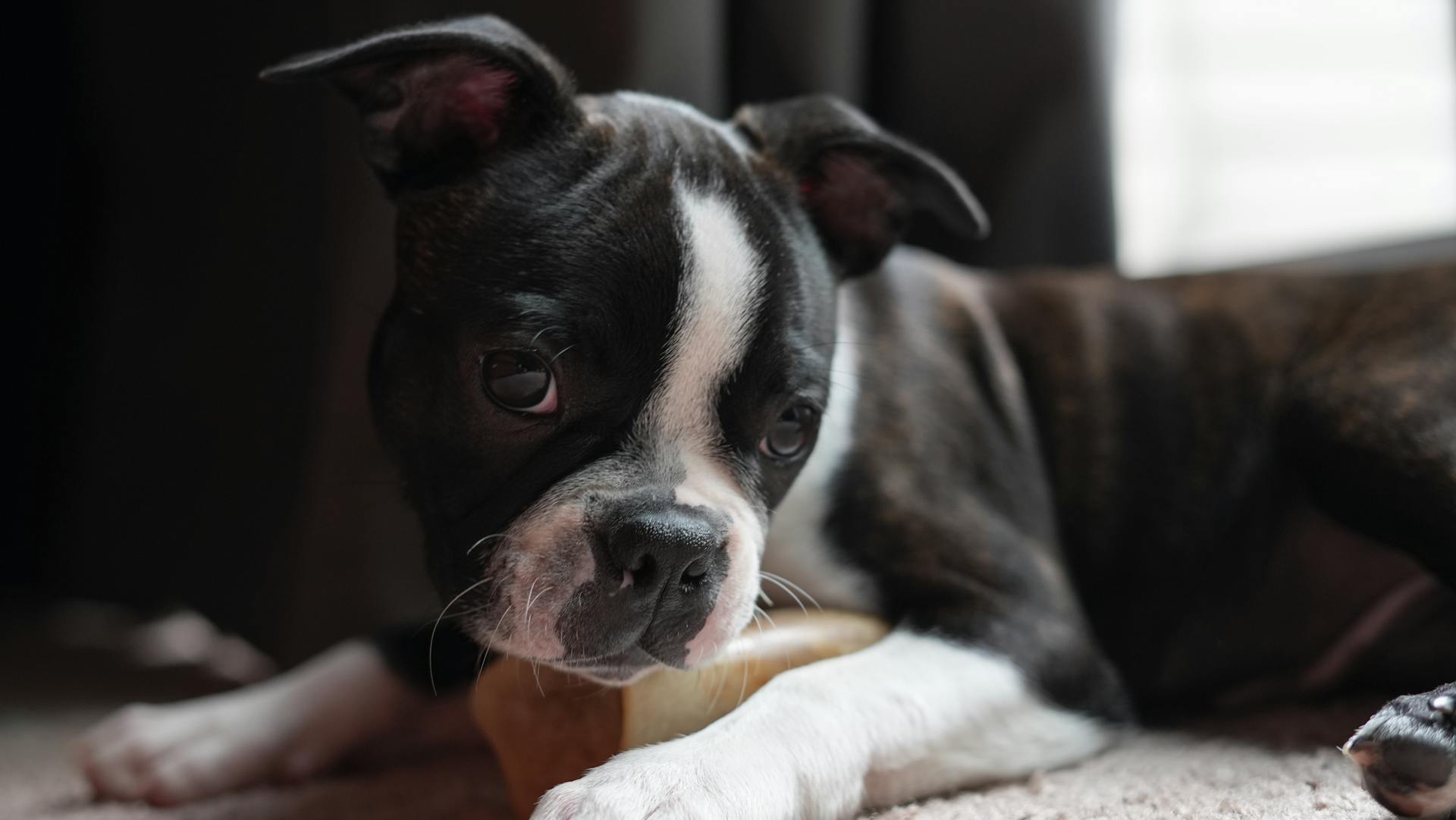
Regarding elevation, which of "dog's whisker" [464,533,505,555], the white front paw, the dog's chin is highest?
"dog's whisker" [464,533,505,555]

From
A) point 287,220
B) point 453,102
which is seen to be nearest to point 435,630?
point 453,102

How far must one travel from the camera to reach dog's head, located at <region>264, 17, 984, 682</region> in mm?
1632

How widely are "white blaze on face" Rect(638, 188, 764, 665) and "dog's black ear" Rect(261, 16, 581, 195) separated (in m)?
0.28

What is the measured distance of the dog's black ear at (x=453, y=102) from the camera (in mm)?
1813

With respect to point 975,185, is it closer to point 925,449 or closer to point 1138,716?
point 925,449

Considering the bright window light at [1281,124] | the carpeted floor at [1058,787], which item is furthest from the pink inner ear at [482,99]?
the bright window light at [1281,124]

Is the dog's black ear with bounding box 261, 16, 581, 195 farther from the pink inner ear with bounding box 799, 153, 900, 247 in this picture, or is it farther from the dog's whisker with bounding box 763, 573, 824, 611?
the dog's whisker with bounding box 763, 573, 824, 611

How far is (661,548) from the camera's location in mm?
1576

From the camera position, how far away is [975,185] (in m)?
3.10

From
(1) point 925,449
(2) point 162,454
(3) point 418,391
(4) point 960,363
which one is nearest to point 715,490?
(3) point 418,391

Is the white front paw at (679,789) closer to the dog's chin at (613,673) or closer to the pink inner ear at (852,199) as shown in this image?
the dog's chin at (613,673)

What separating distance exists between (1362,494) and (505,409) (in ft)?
4.93

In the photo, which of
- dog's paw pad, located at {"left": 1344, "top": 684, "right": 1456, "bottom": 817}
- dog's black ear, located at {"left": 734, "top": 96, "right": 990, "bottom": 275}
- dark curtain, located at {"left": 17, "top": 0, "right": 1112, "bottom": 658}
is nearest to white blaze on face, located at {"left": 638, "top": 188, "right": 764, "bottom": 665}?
dog's black ear, located at {"left": 734, "top": 96, "right": 990, "bottom": 275}

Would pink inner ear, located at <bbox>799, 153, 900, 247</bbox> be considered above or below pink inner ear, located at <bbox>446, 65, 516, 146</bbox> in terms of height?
below
